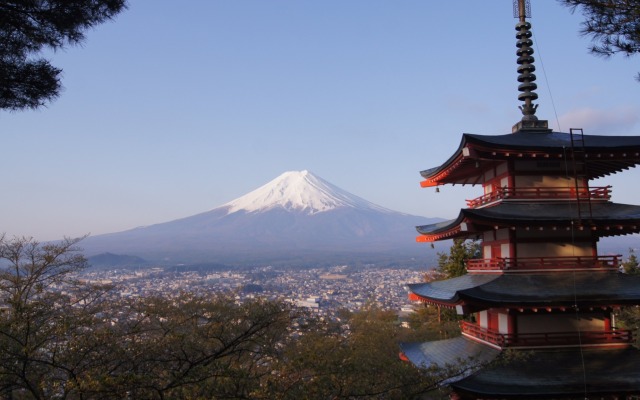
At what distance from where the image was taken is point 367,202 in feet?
549

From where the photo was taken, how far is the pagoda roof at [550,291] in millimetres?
9648

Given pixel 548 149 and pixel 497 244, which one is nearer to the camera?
pixel 548 149

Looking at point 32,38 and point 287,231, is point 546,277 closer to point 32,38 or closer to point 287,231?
point 32,38

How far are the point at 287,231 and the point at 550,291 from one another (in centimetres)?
13460

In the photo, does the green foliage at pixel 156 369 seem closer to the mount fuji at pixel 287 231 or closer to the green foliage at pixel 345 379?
the green foliage at pixel 345 379

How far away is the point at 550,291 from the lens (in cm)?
1001

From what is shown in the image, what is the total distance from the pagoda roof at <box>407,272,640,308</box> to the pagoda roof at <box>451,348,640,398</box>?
1068 millimetres

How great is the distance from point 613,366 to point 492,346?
217 cm

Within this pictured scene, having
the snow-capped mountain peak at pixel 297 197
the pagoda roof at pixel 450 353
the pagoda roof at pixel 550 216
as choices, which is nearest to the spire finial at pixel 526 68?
the pagoda roof at pixel 550 216

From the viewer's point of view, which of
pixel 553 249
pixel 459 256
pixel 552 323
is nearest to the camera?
pixel 552 323

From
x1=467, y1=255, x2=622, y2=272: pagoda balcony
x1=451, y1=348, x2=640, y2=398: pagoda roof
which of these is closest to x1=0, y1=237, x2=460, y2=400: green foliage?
x1=451, y1=348, x2=640, y2=398: pagoda roof

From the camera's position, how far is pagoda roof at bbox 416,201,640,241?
10156mm

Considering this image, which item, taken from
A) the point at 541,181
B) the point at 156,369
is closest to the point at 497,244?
the point at 541,181

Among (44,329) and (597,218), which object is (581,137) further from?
(44,329)
